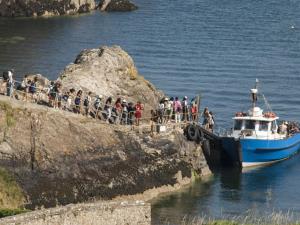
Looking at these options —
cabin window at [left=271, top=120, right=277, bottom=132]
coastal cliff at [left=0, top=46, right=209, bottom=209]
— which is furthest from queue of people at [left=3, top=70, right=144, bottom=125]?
cabin window at [left=271, top=120, right=277, bottom=132]

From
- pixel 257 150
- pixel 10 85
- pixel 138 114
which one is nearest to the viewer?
pixel 10 85

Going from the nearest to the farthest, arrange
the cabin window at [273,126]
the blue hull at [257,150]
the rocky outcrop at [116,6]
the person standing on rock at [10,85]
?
the person standing on rock at [10,85]
the blue hull at [257,150]
the cabin window at [273,126]
the rocky outcrop at [116,6]

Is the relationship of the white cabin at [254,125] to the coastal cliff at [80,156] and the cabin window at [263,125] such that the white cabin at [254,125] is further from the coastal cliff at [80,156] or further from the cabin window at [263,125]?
the coastal cliff at [80,156]

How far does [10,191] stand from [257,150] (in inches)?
780

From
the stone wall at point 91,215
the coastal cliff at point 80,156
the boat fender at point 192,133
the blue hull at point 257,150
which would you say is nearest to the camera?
the stone wall at point 91,215

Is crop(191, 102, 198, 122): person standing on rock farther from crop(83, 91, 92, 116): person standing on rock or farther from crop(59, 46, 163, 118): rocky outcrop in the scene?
crop(83, 91, 92, 116): person standing on rock

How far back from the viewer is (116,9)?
141000mm

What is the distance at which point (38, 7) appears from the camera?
13338 cm

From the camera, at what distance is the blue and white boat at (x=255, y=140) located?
63312 mm

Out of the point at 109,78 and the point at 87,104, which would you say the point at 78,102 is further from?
the point at 109,78

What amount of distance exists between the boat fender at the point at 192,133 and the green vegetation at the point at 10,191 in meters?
13.1

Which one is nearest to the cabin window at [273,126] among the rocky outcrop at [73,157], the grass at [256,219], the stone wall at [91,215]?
the rocky outcrop at [73,157]

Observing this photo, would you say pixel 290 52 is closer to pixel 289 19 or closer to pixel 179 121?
pixel 289 19

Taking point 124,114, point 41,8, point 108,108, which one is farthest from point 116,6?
point 108,108
